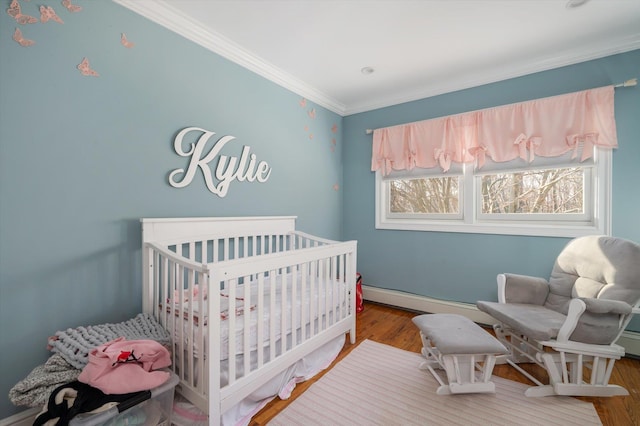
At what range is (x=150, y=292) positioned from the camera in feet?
5.15

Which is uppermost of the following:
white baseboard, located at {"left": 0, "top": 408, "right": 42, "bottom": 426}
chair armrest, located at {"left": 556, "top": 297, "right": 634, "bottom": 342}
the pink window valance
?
the pink window valance

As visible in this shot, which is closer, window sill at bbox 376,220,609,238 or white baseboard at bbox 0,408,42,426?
white baseboard at bbox 0,408,42,426

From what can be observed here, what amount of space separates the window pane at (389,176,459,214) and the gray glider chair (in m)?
1.01

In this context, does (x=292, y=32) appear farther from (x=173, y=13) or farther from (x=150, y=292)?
(x=150, y=292)

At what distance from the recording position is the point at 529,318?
1728mm

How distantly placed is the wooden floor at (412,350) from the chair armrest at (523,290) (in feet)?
1.48

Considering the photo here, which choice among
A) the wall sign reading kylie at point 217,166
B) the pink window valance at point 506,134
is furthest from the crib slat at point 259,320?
the pink window valance at point 506,134

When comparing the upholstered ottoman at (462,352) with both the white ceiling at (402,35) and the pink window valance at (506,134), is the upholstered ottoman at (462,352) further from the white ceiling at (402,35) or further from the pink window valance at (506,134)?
the white ceiling at (402,35)

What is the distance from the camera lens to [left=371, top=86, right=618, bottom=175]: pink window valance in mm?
2076

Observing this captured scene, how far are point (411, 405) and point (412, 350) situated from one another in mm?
639

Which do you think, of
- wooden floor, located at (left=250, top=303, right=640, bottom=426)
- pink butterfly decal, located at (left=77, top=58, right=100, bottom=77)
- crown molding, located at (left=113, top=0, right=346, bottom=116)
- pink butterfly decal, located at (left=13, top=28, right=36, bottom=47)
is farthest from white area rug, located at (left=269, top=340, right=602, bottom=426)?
crown molding, located at (left=113, top=0, right=346, bottom=116)

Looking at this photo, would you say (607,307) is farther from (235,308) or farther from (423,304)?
(235,308)

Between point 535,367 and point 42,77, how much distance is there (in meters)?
3.38

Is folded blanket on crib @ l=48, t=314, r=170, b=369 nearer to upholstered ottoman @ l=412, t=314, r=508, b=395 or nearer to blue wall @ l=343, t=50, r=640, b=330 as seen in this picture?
upholstered ottoman @ l=412, t=314, r=508, b=395
